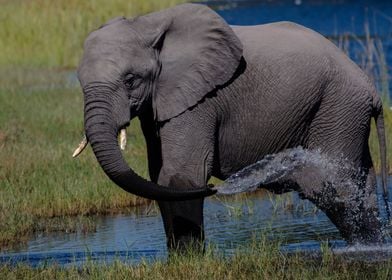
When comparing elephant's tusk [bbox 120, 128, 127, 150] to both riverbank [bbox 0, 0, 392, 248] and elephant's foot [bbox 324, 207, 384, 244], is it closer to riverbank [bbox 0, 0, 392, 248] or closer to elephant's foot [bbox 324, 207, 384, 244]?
elephant's foot [bbox 324, 207, 384, 244]

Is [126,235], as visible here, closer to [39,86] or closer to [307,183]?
[307,183]

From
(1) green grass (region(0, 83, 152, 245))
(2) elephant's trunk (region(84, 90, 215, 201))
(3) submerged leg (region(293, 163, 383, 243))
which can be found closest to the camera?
(2) elephant's trunk (region(84, 90, 215, 201))

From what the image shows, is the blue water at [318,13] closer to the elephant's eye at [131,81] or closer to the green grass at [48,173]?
the green grass at [48,173]

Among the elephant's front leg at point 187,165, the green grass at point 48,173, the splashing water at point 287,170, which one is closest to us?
the elephant's front leg at point 187,165

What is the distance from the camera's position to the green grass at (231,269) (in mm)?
6277

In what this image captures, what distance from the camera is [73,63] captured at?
2042cm

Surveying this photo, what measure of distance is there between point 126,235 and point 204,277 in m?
2.31

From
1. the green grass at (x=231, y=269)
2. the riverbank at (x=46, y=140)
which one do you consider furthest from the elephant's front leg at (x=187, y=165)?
the riverbank at (x=46, y=140)

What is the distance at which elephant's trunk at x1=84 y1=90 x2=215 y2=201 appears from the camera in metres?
6.47

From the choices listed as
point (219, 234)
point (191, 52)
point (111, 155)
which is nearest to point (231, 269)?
point (111, 155)

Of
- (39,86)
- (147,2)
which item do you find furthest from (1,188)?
(147,2)

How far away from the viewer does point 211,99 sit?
7051mm

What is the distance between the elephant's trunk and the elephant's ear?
49cm

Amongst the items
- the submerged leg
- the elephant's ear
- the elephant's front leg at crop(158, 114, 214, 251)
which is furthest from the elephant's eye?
the submerged leg
